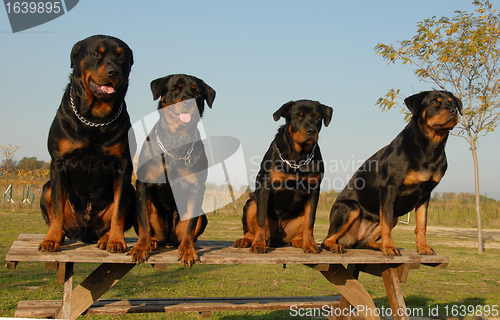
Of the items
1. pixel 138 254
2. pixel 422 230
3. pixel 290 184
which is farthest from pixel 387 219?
pixel 138 254

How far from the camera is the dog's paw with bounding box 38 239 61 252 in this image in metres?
2.90

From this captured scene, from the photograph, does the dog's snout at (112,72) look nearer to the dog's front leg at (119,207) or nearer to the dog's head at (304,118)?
the dog's front leg at (119,207)

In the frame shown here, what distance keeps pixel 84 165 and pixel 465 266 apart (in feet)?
30.2

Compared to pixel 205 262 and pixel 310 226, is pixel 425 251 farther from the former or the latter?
pixel 205 262

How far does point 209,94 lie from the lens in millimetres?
3627

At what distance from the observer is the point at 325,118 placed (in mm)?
4188

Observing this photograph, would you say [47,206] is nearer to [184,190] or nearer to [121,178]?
[121,178]

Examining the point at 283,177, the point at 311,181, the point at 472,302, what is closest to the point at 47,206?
the point at 283,177

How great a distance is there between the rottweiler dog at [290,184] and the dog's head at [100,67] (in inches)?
64.7

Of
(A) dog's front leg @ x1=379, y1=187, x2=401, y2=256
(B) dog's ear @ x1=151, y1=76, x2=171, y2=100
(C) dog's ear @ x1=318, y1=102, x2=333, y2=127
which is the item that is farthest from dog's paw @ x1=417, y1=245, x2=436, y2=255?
(B) dog's ear @ x1=151, y1=76, x2=171, y2=100

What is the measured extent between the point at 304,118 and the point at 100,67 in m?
2.03

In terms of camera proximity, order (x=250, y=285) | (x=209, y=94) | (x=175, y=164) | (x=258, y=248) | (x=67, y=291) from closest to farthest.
A: 1. (x=67, y=291)
2. (x=175, y=164)
3. (x=258, y=248)
4. (x=209, y=94)
5. (x=250, y=285)

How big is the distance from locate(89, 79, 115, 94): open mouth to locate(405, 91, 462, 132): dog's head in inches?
114

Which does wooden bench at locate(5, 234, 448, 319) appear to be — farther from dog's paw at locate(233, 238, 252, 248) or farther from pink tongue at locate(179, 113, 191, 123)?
pink tongue at locate(179, 113, 191, 123)
